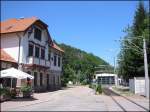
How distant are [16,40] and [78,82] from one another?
61168 mm

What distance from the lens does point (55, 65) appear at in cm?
4922

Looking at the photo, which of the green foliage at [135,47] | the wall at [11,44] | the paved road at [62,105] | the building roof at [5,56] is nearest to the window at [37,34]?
the wall at [11,44]

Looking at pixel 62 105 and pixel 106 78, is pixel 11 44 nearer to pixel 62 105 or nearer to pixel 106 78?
pixel 62 105

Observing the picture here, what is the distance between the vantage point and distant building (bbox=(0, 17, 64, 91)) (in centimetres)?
3550

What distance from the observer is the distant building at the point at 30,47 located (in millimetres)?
35500

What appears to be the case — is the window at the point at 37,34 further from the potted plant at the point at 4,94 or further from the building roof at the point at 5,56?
the potted plant at the point at 4,94

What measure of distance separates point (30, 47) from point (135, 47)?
15.0m

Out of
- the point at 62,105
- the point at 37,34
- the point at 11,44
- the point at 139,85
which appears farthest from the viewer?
the point at 37,34

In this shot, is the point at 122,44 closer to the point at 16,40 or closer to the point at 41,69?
the point at 41,69

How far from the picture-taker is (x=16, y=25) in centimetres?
3791

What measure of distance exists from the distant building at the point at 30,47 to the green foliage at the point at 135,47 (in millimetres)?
11594

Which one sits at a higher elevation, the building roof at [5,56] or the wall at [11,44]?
the wall at [11,44]

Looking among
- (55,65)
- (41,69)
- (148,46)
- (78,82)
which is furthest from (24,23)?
(78,82)

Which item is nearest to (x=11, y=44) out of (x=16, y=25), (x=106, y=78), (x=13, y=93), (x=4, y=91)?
(x=16, y=25)
